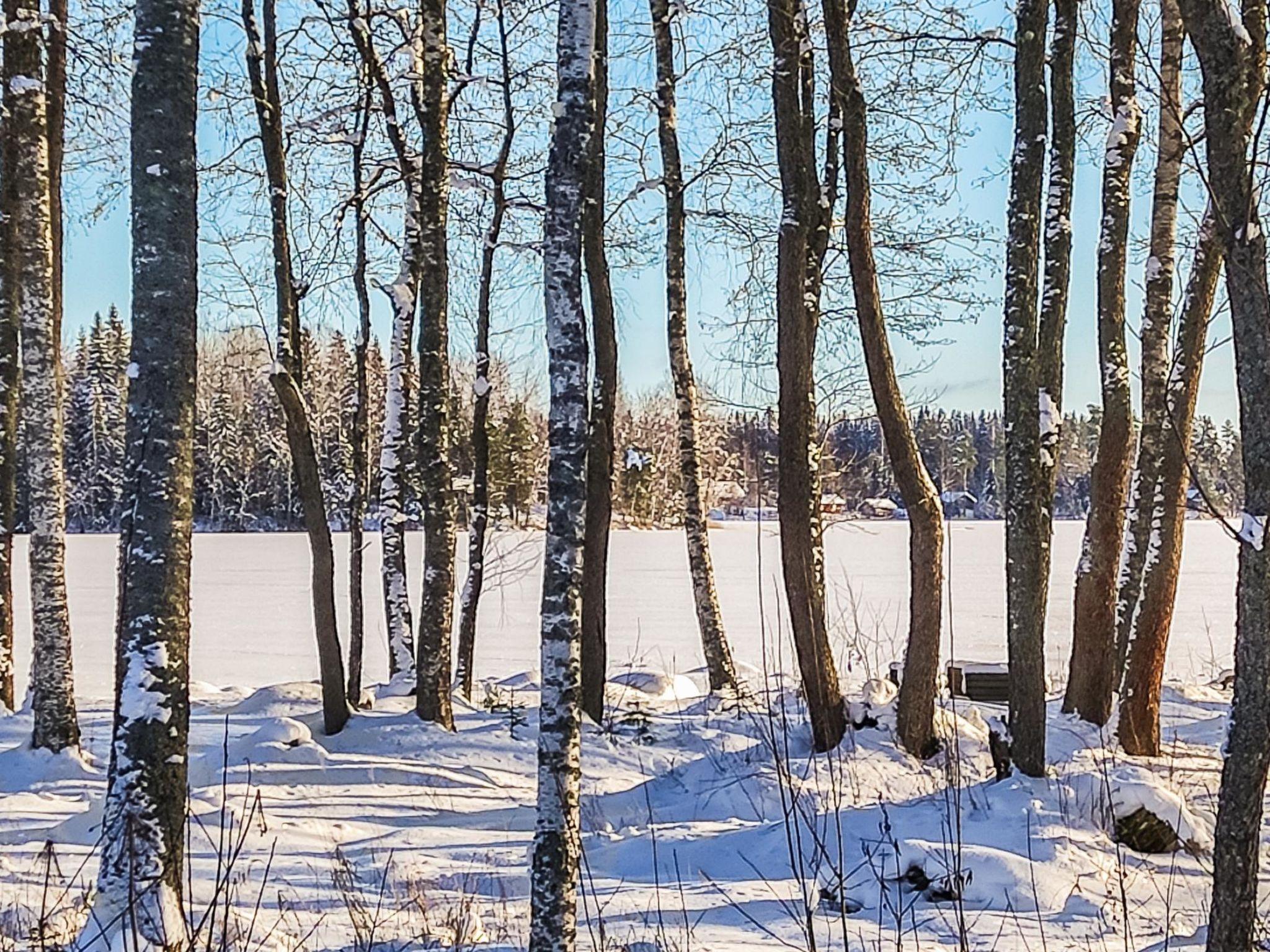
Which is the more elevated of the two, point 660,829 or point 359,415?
point 359,415

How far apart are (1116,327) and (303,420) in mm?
6300

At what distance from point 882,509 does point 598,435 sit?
2708 millimetres

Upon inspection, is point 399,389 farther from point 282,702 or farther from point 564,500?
point 564,500

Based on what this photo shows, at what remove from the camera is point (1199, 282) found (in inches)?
291

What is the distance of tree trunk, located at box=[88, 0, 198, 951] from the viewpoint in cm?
356

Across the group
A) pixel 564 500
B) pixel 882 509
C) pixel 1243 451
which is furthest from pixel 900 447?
pixel 1243 451

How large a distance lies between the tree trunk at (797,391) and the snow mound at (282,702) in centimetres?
468

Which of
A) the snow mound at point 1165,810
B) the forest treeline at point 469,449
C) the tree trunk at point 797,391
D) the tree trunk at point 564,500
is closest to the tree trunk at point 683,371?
the forest treeline at point 469,449

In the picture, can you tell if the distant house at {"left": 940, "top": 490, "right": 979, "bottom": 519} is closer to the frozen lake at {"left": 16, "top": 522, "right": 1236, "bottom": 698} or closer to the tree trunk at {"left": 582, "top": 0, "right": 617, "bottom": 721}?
the frozen lake at {"left": 16, "top": 522, "right": 1236, "bottom": 698}

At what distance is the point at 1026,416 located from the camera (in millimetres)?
6000

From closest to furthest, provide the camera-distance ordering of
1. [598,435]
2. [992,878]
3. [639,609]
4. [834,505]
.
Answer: [992,878]
[598,435]
[834,505]
[639,609]

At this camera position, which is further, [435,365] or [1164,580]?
[435,365]

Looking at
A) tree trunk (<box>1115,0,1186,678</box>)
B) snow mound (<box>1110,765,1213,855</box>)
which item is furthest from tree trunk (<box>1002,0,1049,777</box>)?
tree trunk (<box>1115,0,1186,678</box>)

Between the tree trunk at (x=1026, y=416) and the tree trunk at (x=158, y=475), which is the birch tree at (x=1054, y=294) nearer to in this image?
the tree trunk at (x=1026, y=416)
